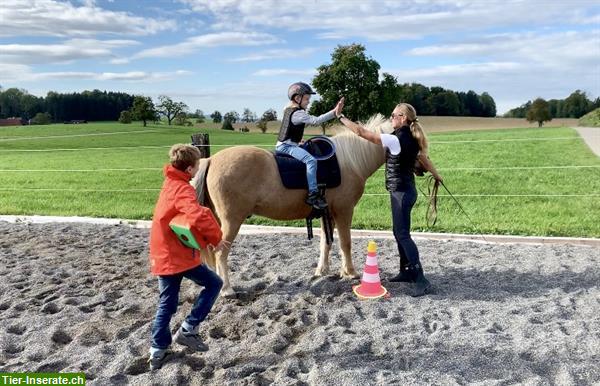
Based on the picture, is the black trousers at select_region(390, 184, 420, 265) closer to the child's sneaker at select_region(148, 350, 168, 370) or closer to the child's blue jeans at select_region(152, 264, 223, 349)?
the child's blue jeans at select_region(152, 264, 223, 349)

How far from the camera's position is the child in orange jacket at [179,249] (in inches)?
133

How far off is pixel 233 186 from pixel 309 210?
2.94 ft

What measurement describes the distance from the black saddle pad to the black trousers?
2.07 ft

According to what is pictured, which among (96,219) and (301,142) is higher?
(301,142)

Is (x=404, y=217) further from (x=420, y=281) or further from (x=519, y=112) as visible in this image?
(x=519, y=112)

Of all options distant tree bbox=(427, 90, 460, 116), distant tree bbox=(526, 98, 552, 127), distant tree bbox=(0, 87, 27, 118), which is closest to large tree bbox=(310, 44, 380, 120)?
distant tree bbox=(427, 90, 460, 116)

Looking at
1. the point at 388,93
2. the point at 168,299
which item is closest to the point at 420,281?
the point at 168,299

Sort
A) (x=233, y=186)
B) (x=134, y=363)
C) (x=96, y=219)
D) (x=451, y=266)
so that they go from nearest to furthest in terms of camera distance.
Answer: (x=134, y=363) < (x=233, y=186) < (x=451, y=266) < (x=96, y=219)

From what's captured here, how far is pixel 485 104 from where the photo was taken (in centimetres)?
5059

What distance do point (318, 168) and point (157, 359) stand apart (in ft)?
7.87

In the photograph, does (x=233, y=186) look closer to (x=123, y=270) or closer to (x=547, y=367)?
(x=123, y=270)

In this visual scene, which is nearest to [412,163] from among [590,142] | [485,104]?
[590,142]

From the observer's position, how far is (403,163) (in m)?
4.95

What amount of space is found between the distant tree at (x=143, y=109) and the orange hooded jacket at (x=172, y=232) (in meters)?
24.3
